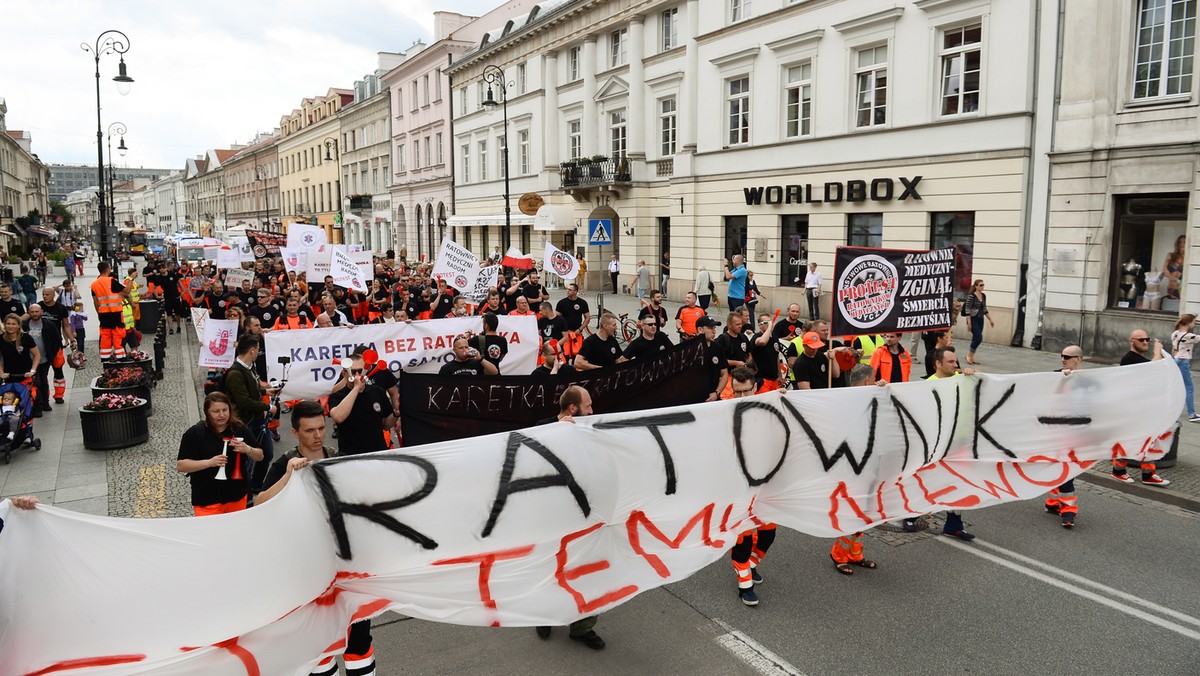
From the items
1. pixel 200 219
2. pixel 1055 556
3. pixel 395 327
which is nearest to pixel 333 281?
pixel 395 327

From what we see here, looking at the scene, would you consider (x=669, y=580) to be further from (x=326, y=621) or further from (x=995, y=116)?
(x=995, y=116)

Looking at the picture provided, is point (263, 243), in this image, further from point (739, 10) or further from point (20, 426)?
point (20, 426)

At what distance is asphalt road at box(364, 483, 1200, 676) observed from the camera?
493 cm

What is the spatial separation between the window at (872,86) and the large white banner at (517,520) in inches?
591

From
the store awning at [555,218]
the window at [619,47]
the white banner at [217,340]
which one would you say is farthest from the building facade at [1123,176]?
the store awning at [555,218]

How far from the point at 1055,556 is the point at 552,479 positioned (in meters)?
4.48

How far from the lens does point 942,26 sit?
750 inches

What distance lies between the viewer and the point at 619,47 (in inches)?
1256

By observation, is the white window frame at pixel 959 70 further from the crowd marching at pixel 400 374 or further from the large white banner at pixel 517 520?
the large white banner at pixel 517 520

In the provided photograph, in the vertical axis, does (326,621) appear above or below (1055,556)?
above

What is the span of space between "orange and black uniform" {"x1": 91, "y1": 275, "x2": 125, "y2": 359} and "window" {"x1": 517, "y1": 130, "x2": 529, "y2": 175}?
85.7 feet

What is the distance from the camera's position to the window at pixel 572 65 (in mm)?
34656

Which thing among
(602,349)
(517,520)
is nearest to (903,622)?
(517,520)

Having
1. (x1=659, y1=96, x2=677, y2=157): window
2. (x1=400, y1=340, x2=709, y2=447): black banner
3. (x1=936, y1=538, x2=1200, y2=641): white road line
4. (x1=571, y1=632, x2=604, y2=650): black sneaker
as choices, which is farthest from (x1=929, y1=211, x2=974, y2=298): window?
(x1=571, y1=632, x2=604, y2=650): black sneaker
